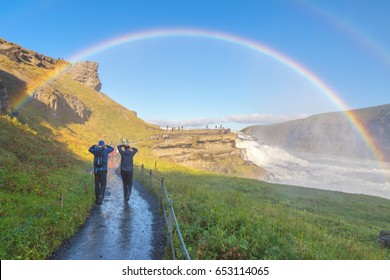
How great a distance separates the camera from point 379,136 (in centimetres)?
19525

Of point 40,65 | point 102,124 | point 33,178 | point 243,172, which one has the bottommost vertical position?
point 243,172

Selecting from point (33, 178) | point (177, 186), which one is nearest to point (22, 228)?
point (33, 178)

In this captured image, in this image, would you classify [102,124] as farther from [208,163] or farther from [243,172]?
[243,172]

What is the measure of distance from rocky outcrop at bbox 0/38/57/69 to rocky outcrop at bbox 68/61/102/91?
20782 mm

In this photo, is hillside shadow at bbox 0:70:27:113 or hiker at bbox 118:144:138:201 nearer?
hiker at bbox 118:144:138:201

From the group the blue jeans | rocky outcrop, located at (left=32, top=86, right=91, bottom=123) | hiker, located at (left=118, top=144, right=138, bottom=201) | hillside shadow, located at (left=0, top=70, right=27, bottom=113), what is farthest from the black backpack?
rocky outcrop, located at (left=32, top=86, right=91, bottom=123)

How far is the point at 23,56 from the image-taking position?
86938mm

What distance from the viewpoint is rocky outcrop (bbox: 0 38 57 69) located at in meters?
77.2

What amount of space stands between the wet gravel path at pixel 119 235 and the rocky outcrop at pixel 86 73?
133m

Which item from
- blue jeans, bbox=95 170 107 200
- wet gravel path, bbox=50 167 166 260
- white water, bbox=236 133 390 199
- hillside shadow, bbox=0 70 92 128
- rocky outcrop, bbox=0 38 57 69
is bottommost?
white water, bbox=236 133 390 199

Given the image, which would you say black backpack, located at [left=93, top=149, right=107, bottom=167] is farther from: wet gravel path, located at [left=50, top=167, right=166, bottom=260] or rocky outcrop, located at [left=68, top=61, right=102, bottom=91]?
rocky outcrop, located at [left=68, top=61, right=102, bottom=91]

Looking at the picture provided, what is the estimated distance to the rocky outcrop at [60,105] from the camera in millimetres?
57000

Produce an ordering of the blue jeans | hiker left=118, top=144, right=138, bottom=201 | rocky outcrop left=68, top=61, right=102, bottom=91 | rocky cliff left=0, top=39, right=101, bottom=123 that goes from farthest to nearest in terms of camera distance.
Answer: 1. rocky outcrop left=68, top=61, right=102, bottom=91
2. rocky cliff left=0, top=39, right=101, bottom=123
3. hiker left=118, top=144, right=138, bottom=201
4. the blue jeans
